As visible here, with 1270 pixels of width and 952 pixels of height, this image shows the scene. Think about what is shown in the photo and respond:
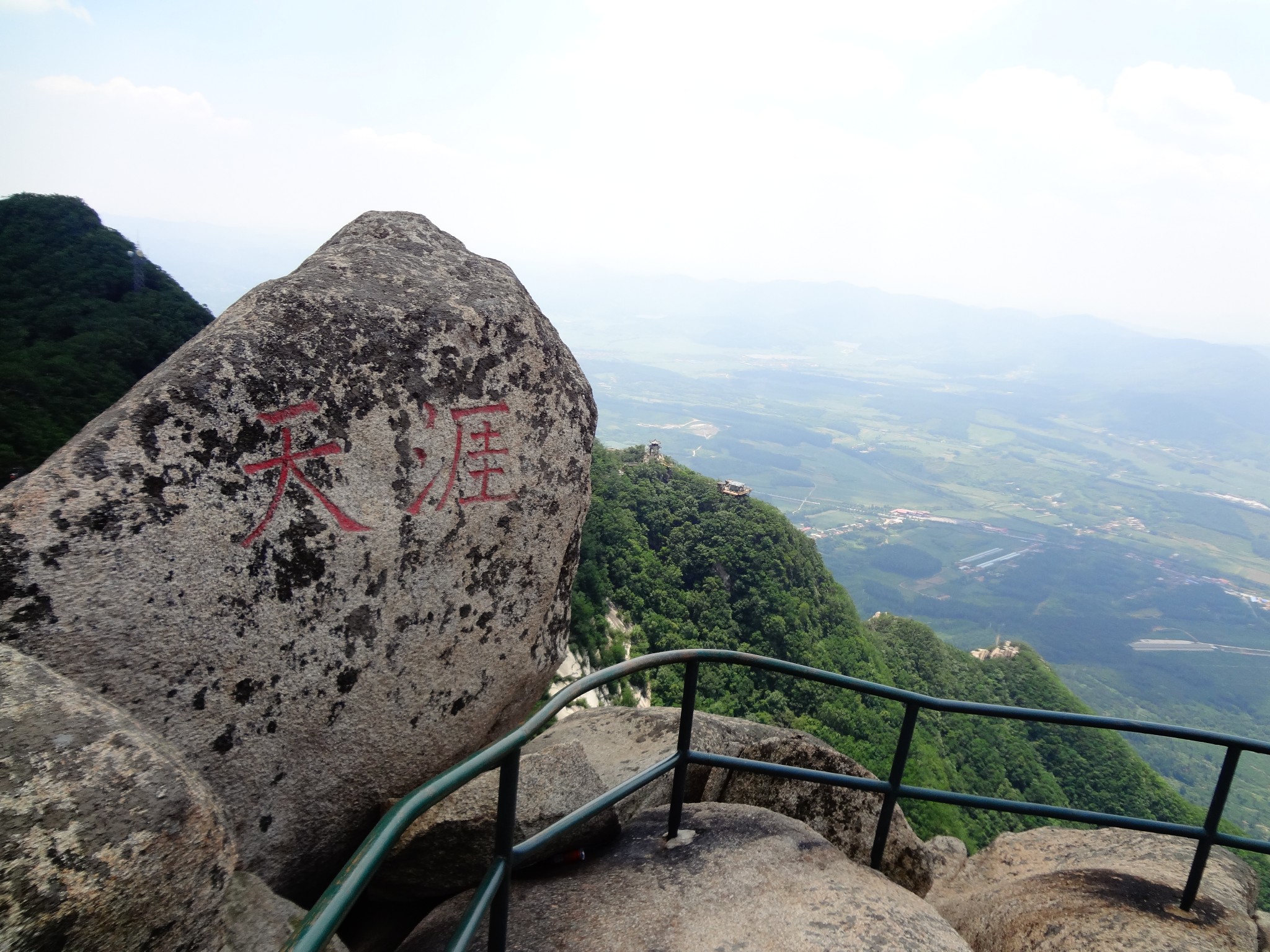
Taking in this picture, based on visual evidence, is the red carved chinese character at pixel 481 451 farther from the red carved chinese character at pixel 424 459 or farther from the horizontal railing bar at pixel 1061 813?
the horizontal railing bar at pixel 1061 813

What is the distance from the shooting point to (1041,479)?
178 m

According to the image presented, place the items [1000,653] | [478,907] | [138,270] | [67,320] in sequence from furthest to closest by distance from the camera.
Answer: [1000,653] < [138,270] < [67,320] < [478,907]

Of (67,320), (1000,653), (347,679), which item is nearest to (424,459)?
(347,679)

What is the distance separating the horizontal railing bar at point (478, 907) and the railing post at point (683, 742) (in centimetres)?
78

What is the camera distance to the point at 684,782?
2.82 metres

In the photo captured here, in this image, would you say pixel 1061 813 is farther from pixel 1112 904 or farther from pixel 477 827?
pixel 477 827

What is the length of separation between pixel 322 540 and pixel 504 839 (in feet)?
6.36

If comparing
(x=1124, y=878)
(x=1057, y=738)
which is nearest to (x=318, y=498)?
(x=1124, y=878)

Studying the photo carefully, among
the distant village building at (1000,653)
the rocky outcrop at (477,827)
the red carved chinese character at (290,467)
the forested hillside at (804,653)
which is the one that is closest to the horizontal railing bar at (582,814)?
the rocky outcrop at (477,827)

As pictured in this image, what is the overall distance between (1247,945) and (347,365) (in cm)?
466

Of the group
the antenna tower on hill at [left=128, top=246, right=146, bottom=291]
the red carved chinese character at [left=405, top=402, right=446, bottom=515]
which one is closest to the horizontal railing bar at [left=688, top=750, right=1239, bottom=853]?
the red carved chinese character at [left=405, top=402, right=446, bottom=515]

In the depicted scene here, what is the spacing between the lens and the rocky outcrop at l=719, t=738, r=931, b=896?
12.8 ft

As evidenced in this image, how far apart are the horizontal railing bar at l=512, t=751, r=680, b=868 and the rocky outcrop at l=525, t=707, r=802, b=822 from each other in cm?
163

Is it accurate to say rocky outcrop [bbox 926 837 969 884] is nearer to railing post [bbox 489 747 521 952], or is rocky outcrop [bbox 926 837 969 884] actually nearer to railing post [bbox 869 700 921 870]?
railing post [bbox 869 700 921 870]
